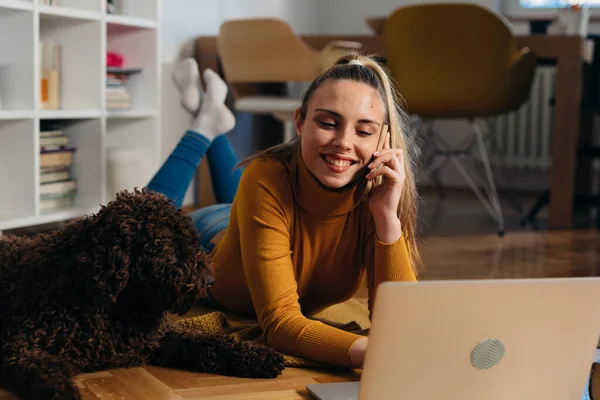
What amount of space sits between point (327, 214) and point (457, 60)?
2.20 metres

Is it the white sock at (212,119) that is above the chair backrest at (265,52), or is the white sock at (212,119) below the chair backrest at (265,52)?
below

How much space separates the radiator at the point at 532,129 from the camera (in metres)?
5.31

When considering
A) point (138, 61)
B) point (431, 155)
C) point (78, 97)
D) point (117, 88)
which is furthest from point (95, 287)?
point (431, 155)

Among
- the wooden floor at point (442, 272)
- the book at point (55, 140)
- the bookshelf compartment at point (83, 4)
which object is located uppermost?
the bookshelf compartment at point (83, 4)

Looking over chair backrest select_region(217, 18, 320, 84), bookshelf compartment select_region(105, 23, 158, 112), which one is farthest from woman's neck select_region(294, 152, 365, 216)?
chair backrest select_region(217, 18, 320, 84)

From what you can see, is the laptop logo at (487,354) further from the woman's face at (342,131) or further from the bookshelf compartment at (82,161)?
the bookshelf compartment at (82,161)

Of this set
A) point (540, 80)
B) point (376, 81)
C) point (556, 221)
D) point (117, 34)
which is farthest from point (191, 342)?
point (540, 80)

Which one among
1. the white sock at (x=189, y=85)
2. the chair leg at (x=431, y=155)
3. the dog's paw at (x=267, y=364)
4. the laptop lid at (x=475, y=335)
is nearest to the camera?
the laptop lid at (x=475, y=335)

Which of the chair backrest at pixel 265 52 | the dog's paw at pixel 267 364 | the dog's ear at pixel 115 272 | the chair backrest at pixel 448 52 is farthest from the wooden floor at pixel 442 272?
the chair backrest at pixel 265 52

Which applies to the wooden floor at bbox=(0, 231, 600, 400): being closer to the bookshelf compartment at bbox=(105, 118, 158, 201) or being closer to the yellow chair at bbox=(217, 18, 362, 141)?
the yellow chair at bbox=(217, 18, 362, 141)

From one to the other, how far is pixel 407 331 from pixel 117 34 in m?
2.59

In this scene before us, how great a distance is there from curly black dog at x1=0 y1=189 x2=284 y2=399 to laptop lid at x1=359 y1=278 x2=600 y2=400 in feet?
1.25

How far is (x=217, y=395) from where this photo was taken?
4.81 feet

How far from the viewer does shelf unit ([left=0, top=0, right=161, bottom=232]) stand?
285cm
